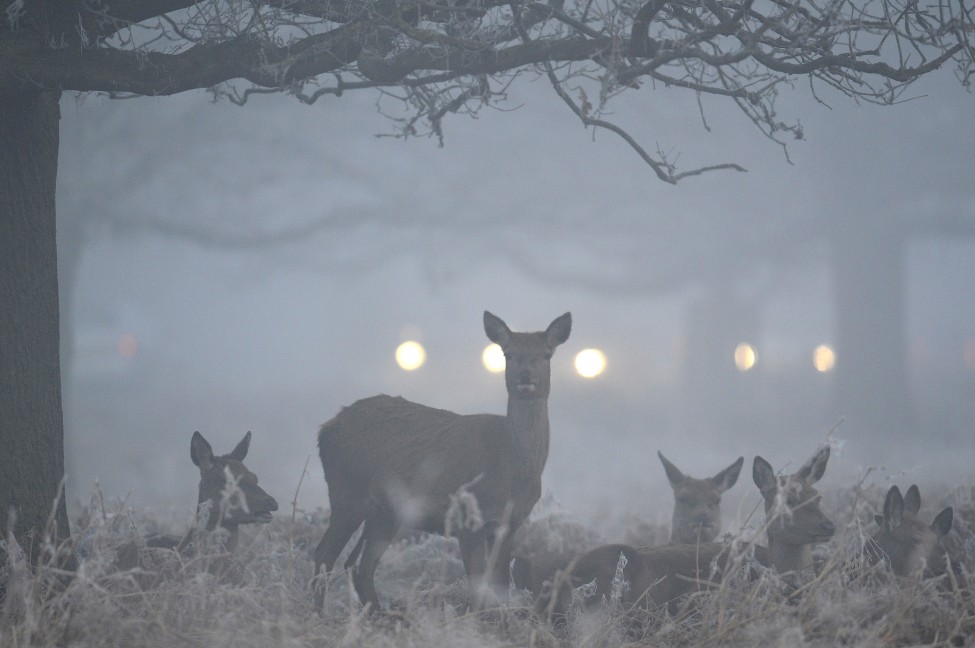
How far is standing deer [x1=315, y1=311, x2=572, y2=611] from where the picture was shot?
313 inches

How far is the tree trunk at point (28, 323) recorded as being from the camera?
7.14 metres

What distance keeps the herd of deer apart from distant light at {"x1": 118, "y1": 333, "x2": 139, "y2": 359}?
37.5m

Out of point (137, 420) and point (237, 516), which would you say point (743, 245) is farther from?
point (237, 516)

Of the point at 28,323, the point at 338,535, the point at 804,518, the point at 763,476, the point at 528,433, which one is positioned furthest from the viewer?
the point at 338,535

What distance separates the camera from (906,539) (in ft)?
25.9

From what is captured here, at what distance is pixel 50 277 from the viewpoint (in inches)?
302

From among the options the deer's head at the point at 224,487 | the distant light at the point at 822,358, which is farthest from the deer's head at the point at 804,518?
the distant light at the point at 822,358

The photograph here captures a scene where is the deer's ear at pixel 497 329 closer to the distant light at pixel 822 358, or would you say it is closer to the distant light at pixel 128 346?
the distant light at pixel 822 358

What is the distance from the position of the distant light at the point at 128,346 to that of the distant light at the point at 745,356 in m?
27.9

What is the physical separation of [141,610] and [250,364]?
4456cm

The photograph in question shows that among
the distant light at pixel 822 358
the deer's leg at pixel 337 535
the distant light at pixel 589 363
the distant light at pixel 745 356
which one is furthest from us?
the distant light at pixel 589 363

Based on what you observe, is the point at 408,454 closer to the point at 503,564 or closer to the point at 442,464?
the point at 442,464

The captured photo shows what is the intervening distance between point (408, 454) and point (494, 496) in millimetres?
1016

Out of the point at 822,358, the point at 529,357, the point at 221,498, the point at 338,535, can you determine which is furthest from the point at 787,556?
the point at 822,358
